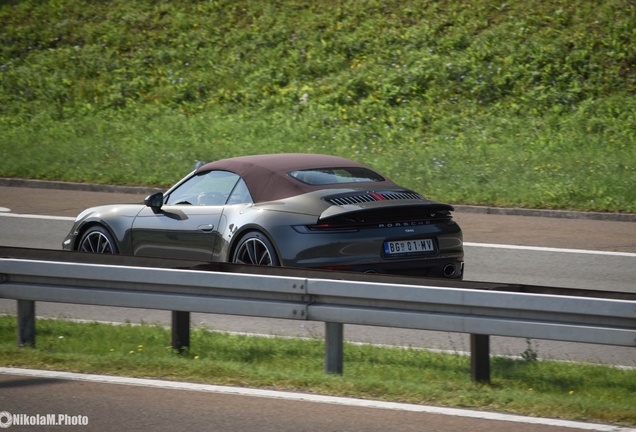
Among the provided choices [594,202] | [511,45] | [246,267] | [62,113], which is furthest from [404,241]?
[62,113]

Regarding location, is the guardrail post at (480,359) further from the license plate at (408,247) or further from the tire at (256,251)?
the tire at (256,251)

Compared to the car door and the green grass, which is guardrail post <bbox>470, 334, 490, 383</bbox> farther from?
the car door

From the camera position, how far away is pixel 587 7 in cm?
2559

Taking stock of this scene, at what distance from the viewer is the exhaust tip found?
9.02m

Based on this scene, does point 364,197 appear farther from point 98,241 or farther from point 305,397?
point 98,241

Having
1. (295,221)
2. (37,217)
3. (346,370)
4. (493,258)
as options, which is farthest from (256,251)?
(37,217)

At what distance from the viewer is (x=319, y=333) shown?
883 centimetres

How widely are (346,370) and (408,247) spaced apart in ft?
6.28

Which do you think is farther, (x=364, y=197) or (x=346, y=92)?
(x=346, y=92)

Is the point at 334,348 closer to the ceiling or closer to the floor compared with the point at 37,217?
closer to the floor

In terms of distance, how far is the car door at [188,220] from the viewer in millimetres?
9406

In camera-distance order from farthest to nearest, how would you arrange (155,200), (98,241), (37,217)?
(37,217) < (98,241) < (155,200)

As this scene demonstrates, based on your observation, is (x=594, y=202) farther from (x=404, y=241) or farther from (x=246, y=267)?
(x=246, y=267)

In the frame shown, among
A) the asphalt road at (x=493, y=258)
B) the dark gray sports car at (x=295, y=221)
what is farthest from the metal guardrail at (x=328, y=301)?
the asphalt road at (x=493, y=258)
